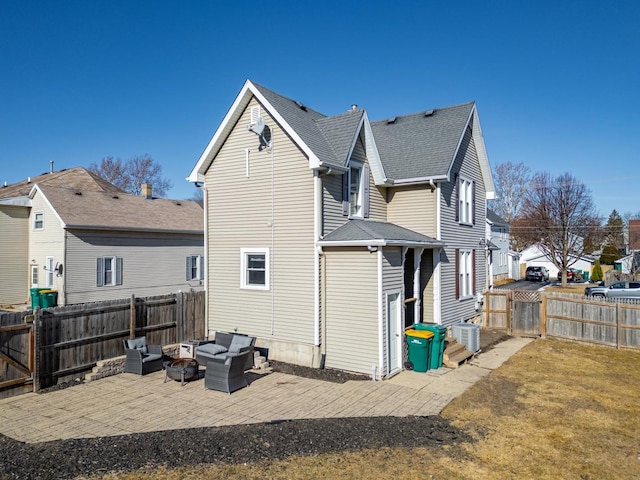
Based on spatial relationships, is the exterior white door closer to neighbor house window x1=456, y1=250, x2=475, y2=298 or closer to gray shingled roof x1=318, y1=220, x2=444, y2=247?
gray shingled roof x1=318, y1=220, x2=444, y2=247

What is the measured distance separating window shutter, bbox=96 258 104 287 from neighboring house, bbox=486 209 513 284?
29542mm

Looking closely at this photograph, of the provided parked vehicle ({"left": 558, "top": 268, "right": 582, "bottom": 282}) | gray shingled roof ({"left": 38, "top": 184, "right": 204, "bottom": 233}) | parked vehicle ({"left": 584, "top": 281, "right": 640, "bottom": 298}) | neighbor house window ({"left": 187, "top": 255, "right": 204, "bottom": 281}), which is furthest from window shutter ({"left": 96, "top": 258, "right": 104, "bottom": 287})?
parked vehicle ({"left": 558, "top": 268, "right": 582, "bottom": 282})

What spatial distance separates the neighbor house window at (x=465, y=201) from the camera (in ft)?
55.9

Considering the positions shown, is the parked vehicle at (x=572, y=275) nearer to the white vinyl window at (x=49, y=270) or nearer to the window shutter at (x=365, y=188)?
the window shutter at (x=365, y=188)

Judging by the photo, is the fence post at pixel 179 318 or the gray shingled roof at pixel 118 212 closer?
the fence post at pixel 179 318

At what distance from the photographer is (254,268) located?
14047 millimetres

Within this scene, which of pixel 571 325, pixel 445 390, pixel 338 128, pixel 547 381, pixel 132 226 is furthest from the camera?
pixel 132 226

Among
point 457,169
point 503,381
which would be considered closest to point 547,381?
point 503,381

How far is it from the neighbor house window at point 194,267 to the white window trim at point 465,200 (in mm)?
17593

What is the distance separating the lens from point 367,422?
8.39m

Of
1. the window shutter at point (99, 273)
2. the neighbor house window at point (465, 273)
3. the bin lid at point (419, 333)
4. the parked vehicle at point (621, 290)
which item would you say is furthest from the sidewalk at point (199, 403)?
the parked vehicle at point (621, 290)

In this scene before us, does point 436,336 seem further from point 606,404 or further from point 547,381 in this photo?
point 606,404

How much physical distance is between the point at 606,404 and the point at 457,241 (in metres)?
8.12

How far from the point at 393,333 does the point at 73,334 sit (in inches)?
332
